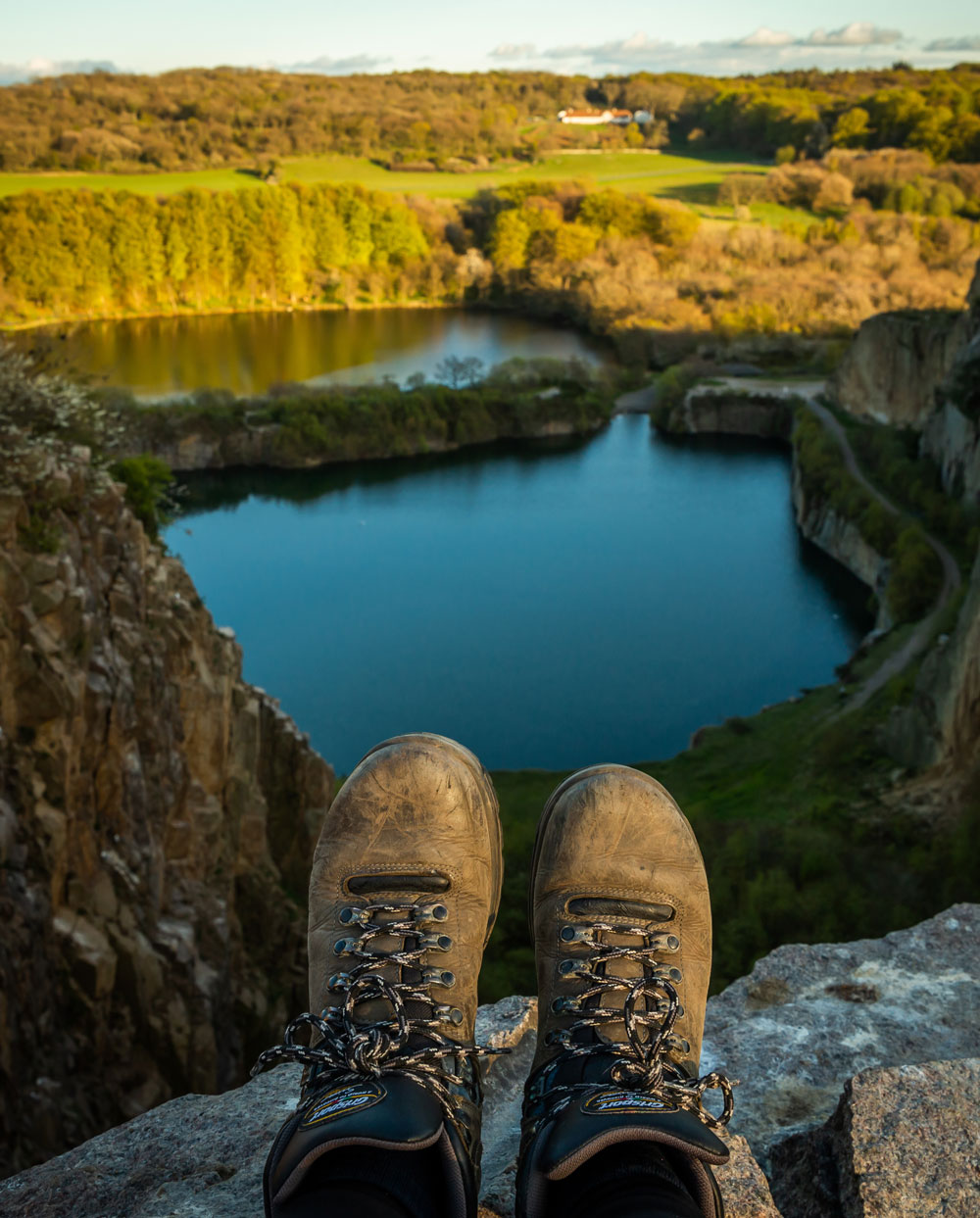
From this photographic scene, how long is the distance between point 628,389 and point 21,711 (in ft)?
139

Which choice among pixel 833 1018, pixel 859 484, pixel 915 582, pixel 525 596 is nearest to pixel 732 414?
pixel 859 484

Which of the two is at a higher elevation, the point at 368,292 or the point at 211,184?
the point at 211,184

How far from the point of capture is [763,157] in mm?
94125

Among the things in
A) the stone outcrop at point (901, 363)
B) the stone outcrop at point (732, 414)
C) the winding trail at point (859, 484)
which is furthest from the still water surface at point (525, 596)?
the stone outcrop at point (901, 363)

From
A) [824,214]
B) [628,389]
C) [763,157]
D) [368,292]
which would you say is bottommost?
[628,389]

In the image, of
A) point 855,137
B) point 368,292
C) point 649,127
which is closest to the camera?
point 368,292

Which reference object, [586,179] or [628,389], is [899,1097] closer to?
[628,389]

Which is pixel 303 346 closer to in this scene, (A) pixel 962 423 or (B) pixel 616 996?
(A) pixel 962 423

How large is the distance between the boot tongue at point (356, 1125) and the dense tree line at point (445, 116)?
70.8 m

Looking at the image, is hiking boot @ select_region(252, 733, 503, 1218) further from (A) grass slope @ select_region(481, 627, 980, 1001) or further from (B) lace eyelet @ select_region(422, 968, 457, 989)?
(A) grass slope @ select_region(481, 627, 980, 1001)

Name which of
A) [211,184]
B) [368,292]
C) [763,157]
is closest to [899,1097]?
[368,292]

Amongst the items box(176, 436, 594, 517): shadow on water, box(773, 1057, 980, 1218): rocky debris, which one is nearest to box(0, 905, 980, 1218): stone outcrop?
box(773, 1057, 980, 1218): rocky debris

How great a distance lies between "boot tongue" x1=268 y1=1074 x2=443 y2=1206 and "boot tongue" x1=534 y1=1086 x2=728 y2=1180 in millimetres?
213

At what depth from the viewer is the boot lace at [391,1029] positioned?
6.19 ft
